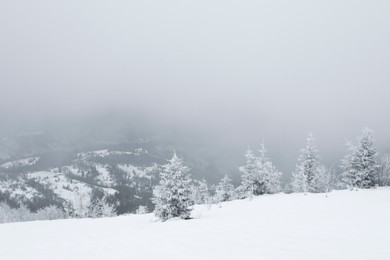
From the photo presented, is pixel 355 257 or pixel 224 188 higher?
pixel 355 257

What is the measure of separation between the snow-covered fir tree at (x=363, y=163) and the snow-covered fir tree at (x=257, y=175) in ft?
33.7

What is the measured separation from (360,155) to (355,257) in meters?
29.4

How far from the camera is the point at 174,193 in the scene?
851 inches

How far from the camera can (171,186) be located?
21.9 m

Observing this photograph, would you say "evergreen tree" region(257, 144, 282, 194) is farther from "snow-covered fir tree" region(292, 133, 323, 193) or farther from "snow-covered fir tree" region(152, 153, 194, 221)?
"snow-covered fir tree" region(152, 153, 194, 221)

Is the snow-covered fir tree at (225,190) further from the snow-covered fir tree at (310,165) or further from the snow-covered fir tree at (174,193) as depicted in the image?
the snow-covered fir tree at (174,193)

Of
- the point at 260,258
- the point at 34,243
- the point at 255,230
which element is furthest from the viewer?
the point at 34,243

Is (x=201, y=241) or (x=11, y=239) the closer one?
(x=201, y=241)

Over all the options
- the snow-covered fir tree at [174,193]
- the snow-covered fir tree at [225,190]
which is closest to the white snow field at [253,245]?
the snow-covered fir tree at [174,193]

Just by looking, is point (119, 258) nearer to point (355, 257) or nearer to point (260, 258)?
point (260, 258)

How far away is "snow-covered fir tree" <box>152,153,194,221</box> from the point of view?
21203 mm

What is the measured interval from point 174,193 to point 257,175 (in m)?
20.7

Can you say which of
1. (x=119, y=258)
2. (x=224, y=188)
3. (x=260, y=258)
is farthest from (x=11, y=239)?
(x=224, y=188)

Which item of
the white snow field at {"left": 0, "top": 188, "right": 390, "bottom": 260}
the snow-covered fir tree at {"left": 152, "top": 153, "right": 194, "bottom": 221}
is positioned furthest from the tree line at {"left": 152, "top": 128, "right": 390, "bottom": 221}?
the white snow field at {"left": 0, "top": 188, "right": 390, "bottom": 260}
